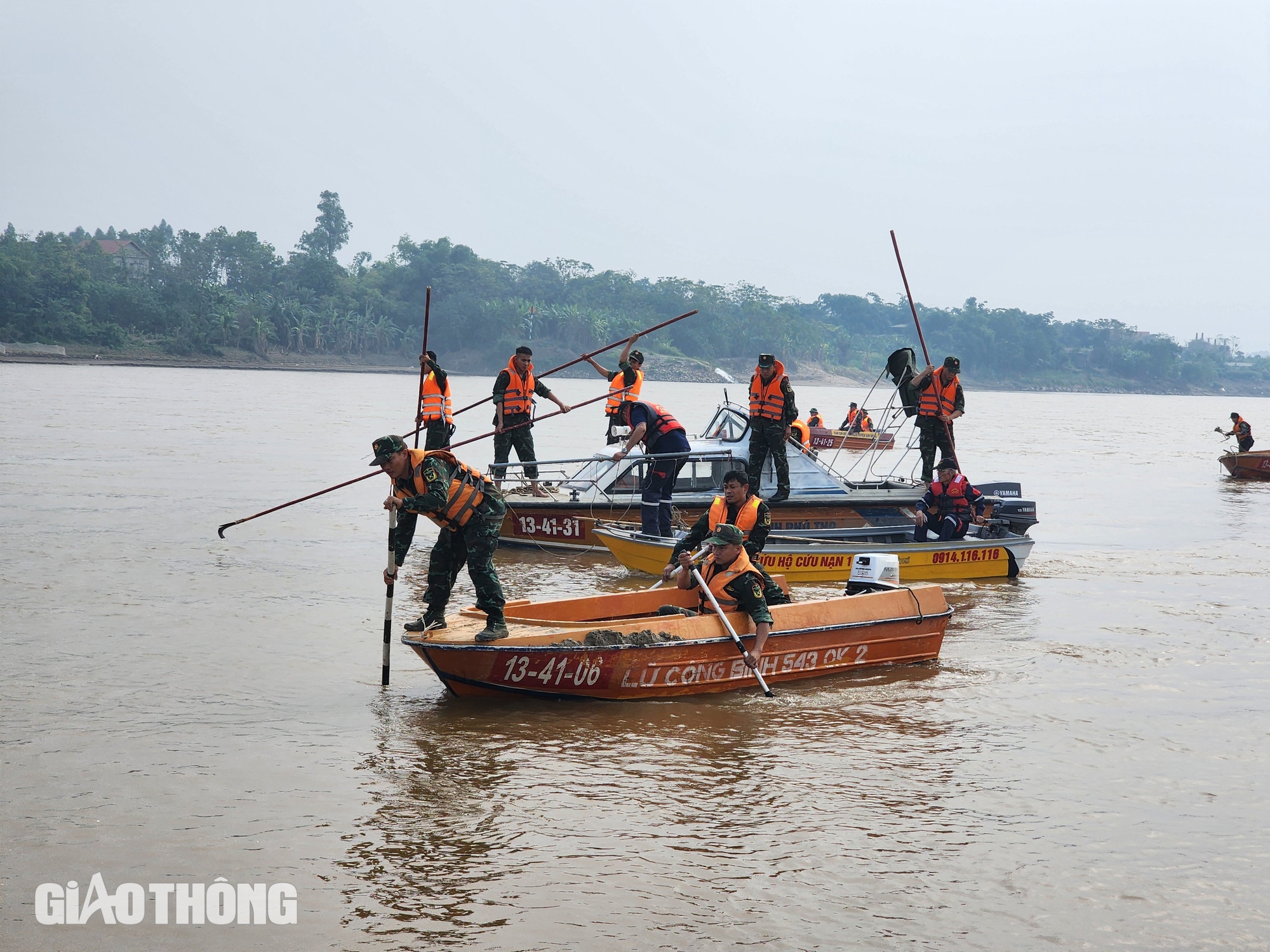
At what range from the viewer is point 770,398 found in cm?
1450

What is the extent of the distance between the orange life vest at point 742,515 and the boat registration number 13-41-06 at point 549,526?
5.77 meters

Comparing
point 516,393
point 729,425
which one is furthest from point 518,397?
point 729,425

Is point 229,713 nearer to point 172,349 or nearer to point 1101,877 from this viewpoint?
point 1101,877

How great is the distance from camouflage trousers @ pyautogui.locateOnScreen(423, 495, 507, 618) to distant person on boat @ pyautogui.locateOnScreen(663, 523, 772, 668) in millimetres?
1503

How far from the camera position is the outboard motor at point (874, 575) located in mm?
10414

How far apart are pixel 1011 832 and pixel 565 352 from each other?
5038 inches

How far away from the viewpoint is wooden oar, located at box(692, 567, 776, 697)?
8.71 meters

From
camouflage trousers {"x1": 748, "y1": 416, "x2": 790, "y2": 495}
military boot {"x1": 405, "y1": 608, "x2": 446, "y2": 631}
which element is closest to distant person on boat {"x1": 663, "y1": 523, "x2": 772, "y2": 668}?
military boot {"x1": 405, "y1": 608, "x2": 446, "y2": 631}

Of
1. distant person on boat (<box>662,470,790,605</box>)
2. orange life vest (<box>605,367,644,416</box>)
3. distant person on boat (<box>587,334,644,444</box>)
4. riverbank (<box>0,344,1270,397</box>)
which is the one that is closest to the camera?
distant person on boat (<box>662,470,790,605</box>)

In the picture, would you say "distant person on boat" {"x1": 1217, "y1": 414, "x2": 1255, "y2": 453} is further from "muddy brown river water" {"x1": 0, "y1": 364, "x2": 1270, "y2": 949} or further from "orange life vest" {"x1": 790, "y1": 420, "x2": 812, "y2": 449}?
"muddy brown river water" {"x1": 0, "y1": 364, "x2": 1270, "y2": 949}

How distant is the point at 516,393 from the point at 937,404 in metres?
5.68

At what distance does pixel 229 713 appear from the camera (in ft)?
26.9

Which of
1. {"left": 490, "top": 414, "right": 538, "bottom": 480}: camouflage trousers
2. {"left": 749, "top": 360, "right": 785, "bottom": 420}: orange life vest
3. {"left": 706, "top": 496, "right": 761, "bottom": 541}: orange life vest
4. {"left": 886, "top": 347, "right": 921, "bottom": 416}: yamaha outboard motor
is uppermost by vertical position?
{"left": 886, "top": 347, "right": 921, "bottom": 416}: yamaha outboard motor

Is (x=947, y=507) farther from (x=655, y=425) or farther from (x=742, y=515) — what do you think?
(x=742, y=515)
